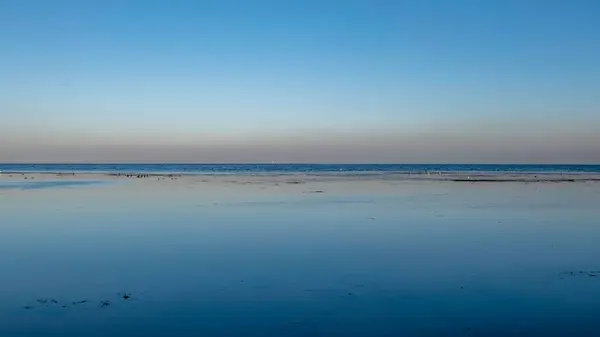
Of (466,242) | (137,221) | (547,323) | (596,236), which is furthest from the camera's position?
(137,221)

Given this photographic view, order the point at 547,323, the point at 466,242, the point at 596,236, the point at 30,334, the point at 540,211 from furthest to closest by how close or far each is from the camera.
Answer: the point at 540,211
the point at 596,236
the point at 466,242
the point at 547,323
the point at 30,334

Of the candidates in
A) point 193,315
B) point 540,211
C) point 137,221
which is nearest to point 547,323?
point 193,315

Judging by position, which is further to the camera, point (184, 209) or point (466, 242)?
point (184, 209)

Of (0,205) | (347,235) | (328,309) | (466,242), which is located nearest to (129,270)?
(328,309)

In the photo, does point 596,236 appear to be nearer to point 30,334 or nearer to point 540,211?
point 540,211

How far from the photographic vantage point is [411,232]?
17.5 metres

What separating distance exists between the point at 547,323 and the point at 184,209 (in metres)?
18.0

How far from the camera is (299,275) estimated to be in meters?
11.2

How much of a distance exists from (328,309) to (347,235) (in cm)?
801

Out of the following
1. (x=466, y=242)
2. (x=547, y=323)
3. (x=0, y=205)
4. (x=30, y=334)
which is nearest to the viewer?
(x=30, y=334)

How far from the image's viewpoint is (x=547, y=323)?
8164mm

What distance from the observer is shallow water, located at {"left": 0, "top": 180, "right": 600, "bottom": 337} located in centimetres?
814

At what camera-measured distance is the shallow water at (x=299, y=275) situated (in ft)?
26.7

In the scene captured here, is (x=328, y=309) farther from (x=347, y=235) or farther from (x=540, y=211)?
(x=540, y=211)
